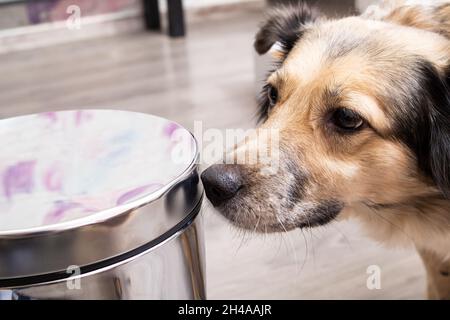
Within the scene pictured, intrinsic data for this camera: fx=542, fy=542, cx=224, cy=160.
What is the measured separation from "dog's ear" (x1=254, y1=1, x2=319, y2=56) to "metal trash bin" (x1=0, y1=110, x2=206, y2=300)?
0.42 m

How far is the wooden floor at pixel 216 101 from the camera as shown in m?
1.46

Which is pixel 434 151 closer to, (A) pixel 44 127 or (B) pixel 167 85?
(A) pixel 44 127

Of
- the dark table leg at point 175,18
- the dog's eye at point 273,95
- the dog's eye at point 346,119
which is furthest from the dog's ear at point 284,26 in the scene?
the dark table leg at point 175,18

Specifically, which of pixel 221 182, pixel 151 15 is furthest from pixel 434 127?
pixel 151 15

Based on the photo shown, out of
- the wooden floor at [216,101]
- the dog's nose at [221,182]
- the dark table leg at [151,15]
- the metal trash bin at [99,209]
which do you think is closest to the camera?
the metal trash bin at [99,209]

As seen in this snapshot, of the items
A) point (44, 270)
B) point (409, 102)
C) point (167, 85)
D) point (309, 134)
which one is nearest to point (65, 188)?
point (44, 270)

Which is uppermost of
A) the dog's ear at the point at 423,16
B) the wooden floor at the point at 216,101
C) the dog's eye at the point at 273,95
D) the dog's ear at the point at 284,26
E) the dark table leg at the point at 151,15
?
the dog's ear at the point at 423,16

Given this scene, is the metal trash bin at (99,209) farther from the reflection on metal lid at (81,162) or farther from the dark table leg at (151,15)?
the dark table leg at (151,15)

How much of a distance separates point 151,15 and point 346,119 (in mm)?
3148

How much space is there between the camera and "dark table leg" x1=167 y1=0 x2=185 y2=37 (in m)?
3.53

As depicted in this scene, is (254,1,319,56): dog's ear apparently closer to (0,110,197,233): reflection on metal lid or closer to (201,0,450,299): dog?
(201,0,450,299): dog

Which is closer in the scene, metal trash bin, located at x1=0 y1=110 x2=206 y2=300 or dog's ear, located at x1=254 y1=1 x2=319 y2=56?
metal trash bin, located at x1=0 y1=110 x2=206 y2=300

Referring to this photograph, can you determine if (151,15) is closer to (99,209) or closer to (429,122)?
(429,122)

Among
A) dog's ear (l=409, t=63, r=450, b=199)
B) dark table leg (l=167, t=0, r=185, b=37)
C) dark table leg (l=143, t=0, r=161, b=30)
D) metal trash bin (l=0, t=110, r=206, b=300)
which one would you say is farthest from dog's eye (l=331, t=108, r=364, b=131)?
dark table leg (l=143, t=0, r=161, b=30)
